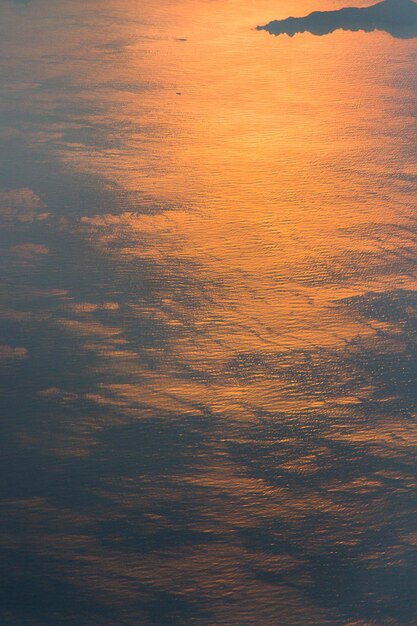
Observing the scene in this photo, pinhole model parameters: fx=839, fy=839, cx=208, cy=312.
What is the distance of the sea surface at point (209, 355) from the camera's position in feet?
3.16

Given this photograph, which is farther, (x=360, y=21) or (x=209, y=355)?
(x=360, y=21)

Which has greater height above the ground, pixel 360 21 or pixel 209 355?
pixel 360 21

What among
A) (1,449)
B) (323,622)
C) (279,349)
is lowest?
(323,622)

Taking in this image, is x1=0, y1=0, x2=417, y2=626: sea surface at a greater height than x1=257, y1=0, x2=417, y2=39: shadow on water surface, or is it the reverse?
x1=257, y1=0, x2=417, y2=39: shadow on water surface

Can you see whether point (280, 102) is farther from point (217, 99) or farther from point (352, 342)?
point (352, 342)

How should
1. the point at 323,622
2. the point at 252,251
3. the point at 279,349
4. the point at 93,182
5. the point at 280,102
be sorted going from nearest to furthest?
the point at 323,622 → the point at 279,349 → the point at 252,251 → the point at 93,182 → the point at 280,102

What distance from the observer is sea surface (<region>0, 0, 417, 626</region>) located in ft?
3.16

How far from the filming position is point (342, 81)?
2.68m

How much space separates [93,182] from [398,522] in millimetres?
1214

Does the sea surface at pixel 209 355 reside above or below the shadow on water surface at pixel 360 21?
below

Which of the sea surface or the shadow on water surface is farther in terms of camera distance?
the shadow on water surface

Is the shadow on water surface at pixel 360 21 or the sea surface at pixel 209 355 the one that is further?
the shadow on water surface at pixel 360 21

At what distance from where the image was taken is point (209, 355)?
1346mm

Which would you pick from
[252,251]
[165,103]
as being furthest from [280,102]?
[252,251]
